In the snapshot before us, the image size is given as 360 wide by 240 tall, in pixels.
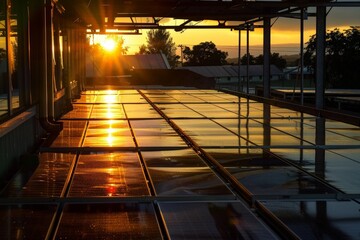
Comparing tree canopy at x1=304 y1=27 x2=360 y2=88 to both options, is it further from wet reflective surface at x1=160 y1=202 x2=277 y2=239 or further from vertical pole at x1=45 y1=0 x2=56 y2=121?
wet reflective surface at x1=160 y1=202 x2=277 y2=239

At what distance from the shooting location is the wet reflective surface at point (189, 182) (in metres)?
5.75

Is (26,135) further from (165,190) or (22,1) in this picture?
(165,190)

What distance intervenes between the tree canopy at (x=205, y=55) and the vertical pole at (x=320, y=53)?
8295 centimetres

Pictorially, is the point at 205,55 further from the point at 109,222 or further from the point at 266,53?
the point at 109,222

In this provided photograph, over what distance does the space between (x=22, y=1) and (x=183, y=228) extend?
6.19m

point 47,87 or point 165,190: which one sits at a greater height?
point 47,87

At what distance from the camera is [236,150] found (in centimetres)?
1057

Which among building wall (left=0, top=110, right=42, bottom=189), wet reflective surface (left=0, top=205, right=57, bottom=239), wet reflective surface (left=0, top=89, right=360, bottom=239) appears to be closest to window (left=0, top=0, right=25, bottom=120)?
building wall (left=0, top=110, right=42, bottom=189)

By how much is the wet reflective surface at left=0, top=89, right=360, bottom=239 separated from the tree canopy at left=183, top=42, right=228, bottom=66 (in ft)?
292

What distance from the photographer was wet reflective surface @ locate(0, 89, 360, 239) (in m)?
5.75

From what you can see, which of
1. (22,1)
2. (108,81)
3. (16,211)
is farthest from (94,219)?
(108,81)

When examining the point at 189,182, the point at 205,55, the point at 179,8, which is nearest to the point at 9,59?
the point at 189,182

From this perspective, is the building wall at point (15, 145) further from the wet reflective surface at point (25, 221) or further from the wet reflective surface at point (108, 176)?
the wet reflective surface at point (25, 221)

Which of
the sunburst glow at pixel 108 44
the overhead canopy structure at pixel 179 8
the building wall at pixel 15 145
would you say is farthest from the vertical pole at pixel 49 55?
the sunburst glow at pixel 108 44
